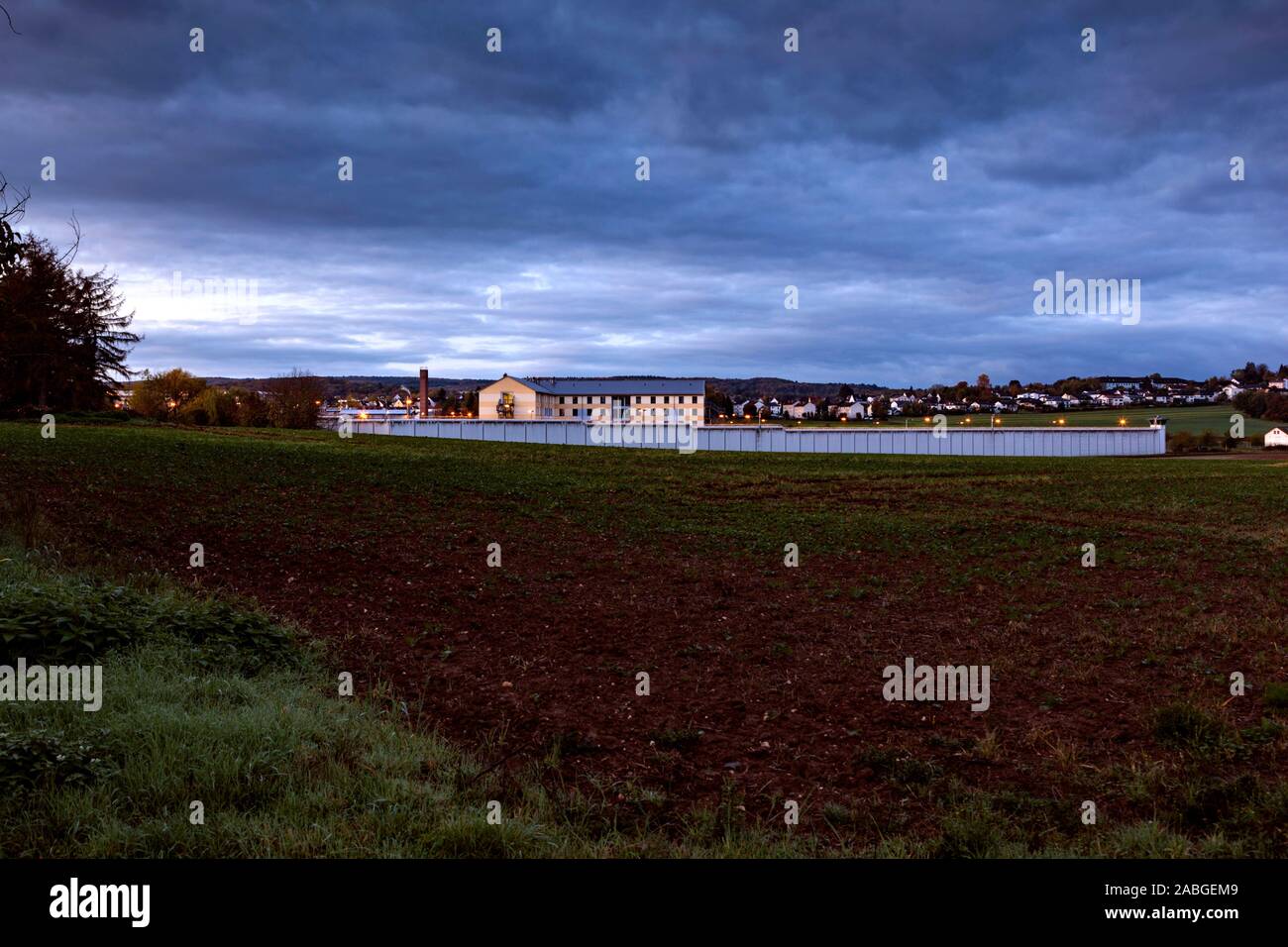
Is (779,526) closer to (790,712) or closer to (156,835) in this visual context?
(790,712)

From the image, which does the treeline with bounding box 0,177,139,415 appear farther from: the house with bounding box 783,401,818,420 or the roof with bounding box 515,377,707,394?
the house with bounding box 783,401,818,420

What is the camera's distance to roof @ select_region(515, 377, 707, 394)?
12106 cm

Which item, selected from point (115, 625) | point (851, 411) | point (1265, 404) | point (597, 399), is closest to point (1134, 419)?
point (1265, 404)

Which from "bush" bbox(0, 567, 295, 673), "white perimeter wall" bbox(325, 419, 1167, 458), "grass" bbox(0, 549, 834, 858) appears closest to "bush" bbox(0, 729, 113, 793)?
"grass" bbox(0, 549, 834, 858)

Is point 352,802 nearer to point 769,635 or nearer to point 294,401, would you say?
point 769,635

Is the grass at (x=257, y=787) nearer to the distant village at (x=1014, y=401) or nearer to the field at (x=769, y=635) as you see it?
the field at (x=769, y=635)

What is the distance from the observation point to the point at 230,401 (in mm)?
78438

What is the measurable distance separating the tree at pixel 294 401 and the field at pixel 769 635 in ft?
166

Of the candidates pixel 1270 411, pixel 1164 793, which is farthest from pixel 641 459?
pixel 1270 411

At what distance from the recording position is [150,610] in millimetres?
10000

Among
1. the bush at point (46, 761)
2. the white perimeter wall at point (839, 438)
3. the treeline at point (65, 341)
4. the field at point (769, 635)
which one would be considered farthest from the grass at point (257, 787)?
the white perimeter wall at point (839, 438)

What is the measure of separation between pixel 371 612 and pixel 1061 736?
9.37 metres

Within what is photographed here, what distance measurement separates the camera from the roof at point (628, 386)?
121 m

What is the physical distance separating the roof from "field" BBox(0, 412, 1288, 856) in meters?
94.0
